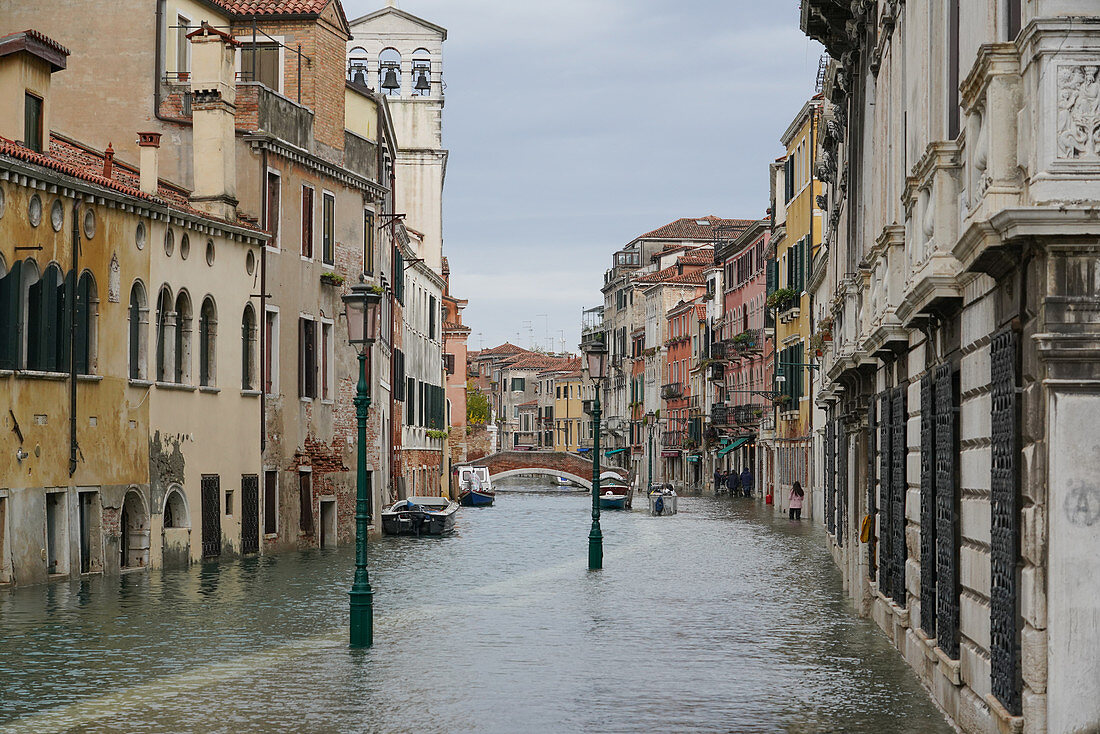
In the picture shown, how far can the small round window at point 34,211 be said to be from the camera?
76.2 ft

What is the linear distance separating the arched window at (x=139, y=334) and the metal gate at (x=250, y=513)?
16.3ft

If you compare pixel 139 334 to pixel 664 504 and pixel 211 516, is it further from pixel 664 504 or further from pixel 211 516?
pixel 664 504

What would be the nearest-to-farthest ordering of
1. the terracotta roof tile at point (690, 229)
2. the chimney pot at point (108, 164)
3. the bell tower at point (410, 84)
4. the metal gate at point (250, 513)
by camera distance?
the chimney pot at point (108, 164)
the metal gate at point (250, 513)
the bell tower at point (410, 84)
the terracotta roof tile at point (690, 229)

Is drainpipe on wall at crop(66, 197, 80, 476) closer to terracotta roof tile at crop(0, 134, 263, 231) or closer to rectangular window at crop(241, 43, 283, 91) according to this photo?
terracotta roof tile at crop(0, 134, 263, 231)

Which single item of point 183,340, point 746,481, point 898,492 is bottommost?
point 746,481

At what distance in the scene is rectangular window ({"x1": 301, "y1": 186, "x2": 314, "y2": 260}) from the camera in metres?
34.8

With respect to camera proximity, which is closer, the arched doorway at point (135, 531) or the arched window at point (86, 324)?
the arched window at point (86, 324)

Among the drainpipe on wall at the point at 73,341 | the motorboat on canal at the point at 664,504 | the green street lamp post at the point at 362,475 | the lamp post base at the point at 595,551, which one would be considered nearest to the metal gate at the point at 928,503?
the green street lamp post at the point at 362,475

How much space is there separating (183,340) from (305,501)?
6373mm

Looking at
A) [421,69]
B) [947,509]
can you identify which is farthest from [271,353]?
[421,69]

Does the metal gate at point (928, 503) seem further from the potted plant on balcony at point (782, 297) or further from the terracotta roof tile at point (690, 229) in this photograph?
the terracotta roof tile at point (690, 229)

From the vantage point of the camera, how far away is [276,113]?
110 ft

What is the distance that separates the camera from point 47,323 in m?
23.8

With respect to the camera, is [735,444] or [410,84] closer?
[410,84]
